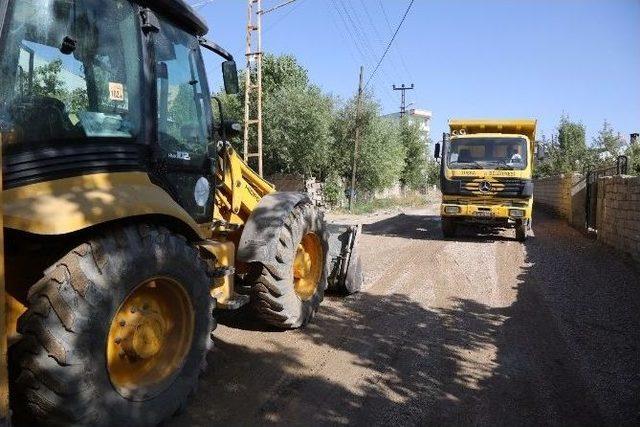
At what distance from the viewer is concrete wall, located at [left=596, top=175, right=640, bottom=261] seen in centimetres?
902

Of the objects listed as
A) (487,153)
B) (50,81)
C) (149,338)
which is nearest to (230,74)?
(50,81)

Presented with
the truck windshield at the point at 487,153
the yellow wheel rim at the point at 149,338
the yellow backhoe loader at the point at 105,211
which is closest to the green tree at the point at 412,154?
the truck windshield at the point at 487,153

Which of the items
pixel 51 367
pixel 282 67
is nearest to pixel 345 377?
pixel 51 367

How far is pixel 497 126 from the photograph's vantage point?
43.9ft

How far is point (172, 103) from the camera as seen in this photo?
3785mm

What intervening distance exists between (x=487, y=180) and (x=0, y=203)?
37.3ft

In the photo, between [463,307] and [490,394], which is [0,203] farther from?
[463,307]

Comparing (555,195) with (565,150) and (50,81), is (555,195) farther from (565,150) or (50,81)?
(50,81)

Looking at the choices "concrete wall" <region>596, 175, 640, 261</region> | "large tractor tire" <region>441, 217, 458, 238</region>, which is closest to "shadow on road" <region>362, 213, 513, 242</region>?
"large tractor tire" <region>441, 217, 458, 238</region>

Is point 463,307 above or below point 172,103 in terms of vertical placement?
below

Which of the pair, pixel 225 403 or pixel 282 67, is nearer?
pixel 225 403

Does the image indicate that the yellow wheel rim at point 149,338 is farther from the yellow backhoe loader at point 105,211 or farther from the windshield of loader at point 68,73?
the windshield of loader at point 68,73

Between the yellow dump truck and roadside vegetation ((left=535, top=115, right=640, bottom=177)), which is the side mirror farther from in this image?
roadside vegetation ((left=535, top=115, right=640, bottom=177))

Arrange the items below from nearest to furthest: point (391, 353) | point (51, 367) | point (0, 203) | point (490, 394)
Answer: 1. point (0, 203)
2. point (51, 367)
3. point (490, 394)
4. point (391, 353)
